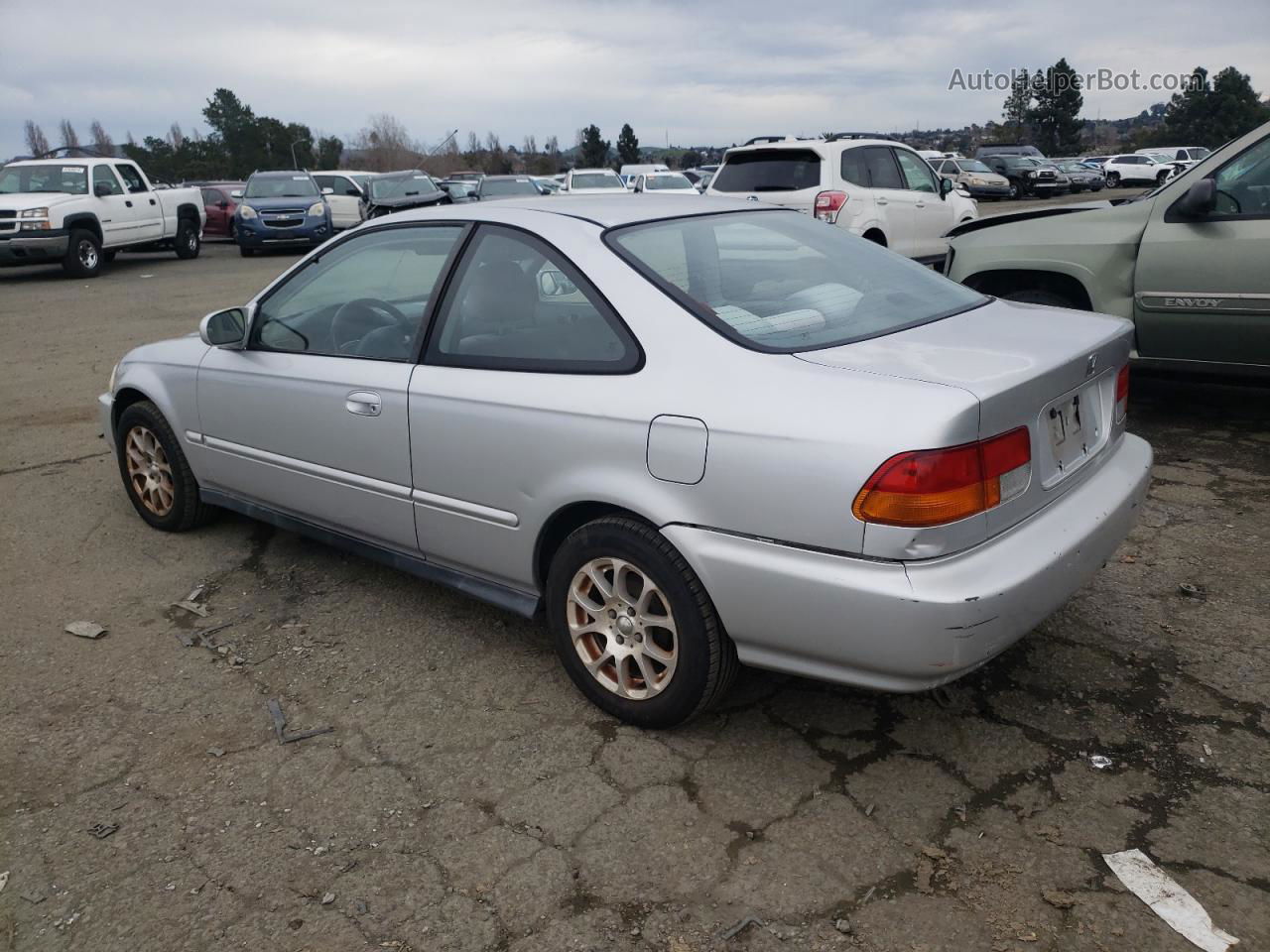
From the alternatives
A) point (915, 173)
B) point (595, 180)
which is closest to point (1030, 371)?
point (915, 173)

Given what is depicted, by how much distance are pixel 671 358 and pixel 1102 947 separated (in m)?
1.69

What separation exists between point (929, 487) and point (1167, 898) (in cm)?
104

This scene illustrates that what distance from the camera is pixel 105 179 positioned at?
16.6 meters

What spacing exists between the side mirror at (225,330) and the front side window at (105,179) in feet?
47.6

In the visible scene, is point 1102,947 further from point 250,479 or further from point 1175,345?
point 1175,345

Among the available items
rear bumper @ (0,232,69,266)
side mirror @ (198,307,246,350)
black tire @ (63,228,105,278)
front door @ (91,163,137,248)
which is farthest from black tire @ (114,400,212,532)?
front door @ (91,163,137,248)

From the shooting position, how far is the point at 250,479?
4137mm

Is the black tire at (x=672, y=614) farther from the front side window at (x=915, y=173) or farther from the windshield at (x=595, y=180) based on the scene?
the windshield at (x=595, y=180)

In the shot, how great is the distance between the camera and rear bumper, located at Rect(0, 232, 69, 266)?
15.2 m

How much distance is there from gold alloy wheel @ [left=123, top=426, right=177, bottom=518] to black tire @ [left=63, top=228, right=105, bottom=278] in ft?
42.9

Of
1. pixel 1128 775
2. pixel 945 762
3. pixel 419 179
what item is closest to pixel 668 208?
pixel 945 762

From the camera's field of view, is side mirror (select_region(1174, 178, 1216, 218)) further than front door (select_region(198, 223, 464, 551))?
Yes

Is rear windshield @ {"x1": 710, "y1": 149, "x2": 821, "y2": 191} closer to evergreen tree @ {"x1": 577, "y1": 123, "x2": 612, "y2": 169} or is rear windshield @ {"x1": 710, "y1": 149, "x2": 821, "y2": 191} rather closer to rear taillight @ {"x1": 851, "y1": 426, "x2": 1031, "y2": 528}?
rear taillight @ {"x1": 851, "y1": 426, "x2": 1031, "y2": 528}

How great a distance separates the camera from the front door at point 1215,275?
5.11 meters
